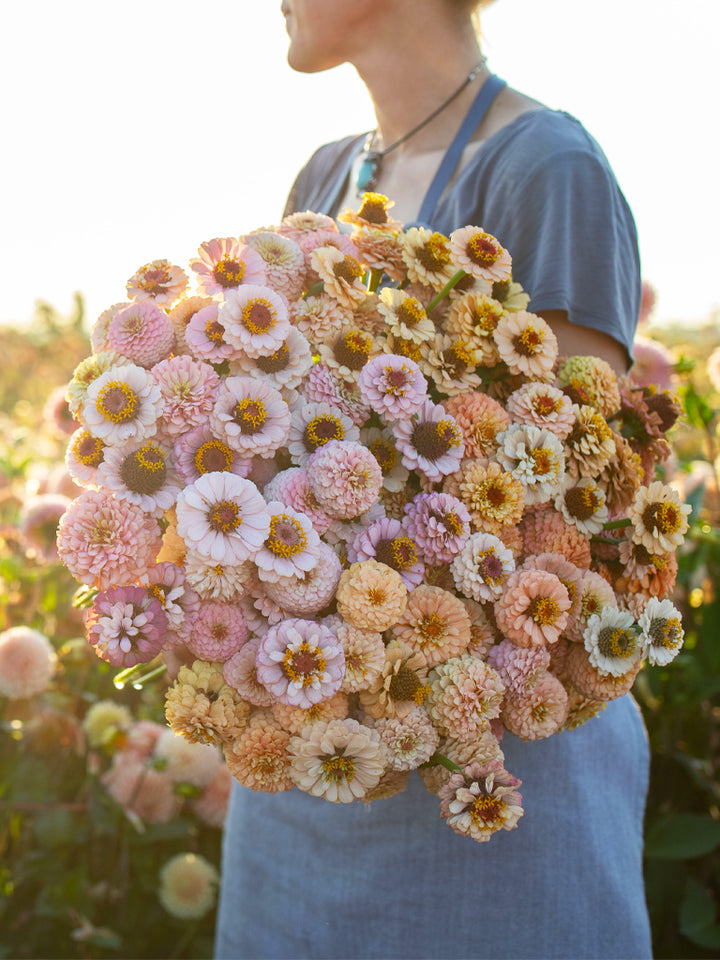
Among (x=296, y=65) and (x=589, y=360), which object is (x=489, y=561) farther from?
(x=296, y=65)

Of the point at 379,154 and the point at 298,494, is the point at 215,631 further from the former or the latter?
the point at 379,154

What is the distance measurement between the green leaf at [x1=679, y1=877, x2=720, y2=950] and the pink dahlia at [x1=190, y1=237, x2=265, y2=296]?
4.88 ft

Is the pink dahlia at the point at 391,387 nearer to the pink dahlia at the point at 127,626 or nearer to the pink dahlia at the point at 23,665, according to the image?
the pink dahlia at the point at 127,626

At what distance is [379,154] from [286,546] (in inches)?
36.0

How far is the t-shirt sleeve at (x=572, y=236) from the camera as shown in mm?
916

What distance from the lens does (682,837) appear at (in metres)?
1.49

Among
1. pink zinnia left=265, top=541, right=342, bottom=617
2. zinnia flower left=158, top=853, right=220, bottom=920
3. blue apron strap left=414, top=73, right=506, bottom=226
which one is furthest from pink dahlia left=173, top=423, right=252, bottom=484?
zinnia flower left=158, top=853, right=220, bottom=920

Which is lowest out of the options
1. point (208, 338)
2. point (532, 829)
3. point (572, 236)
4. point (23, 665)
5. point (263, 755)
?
point (23, 665)

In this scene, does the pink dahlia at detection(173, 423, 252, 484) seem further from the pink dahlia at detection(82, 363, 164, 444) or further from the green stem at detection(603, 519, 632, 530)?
the green stem at detection(603, 519, 632, 530)

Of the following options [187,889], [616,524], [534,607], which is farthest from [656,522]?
[187,889]

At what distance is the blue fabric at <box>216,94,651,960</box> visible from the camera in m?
0.93

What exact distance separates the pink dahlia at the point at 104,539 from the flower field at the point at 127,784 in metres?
0.65

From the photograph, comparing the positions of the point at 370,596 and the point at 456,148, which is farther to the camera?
the point at 456,148

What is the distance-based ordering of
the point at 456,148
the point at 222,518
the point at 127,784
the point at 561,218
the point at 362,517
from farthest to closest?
the point at 127,784, the point at 456,148, the point at 561,218, the point at 362,517, the point at 222,518
